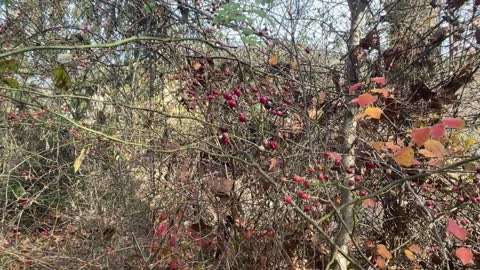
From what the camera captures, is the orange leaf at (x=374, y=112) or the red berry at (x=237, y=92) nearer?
the orange leaf at (x=374, y=112)

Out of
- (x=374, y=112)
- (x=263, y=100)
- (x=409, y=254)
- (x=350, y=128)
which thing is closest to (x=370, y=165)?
(x=350, y=128)

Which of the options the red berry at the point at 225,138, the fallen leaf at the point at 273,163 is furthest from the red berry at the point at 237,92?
the fallen leaf at the point at 273,163

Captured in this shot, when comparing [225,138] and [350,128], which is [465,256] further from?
[225,138]

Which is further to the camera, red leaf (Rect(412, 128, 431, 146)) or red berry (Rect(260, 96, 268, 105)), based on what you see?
red berry (Rect(260, 96, 268, 105))

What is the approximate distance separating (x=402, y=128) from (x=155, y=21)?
8.20 feet

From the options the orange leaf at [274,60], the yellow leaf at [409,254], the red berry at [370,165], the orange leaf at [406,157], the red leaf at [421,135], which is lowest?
the yellow leaf at [409,254]

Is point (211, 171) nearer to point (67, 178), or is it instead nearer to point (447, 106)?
point (447, 106)

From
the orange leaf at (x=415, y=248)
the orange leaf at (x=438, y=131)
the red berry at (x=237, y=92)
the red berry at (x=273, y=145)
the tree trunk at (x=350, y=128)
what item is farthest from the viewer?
the orange leaf at (x=415, y=248)

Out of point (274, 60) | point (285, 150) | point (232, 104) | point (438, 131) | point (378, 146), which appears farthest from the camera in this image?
point (274, 60)

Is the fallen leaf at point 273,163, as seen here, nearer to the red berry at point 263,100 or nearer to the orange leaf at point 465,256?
the red berry at point 263,100

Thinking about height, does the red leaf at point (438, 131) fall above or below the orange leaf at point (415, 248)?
above

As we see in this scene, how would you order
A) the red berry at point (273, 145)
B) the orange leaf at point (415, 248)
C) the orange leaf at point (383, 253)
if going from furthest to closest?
the orange leaf at point (415, 248) → the orange leaf at point (383, 253) → the red berry at point (273, 145)

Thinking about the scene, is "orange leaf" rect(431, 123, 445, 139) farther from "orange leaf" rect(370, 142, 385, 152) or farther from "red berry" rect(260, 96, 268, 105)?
"red berry" rect(260, 96, 268, 105)

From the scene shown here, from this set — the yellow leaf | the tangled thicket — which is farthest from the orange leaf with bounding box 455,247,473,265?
the yellow leaf
